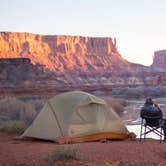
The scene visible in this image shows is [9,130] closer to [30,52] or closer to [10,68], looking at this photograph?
[10,68]

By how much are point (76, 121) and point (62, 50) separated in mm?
114087

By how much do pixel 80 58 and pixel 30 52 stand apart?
1512cm

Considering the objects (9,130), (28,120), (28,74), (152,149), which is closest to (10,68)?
(28,74)

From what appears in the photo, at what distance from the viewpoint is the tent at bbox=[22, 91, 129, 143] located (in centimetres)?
1100

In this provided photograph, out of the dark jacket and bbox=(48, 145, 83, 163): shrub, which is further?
the dark jacket

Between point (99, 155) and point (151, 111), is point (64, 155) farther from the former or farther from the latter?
point (151, 111)

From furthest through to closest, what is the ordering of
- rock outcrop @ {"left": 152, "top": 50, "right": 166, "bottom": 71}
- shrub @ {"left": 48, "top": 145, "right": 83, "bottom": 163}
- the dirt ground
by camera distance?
rock outcrop @ {"left": 152, "top": 50, "right": 166, "bottom": 71}, shrub @ {"left": 48, "top": 145, "right": 83, "bottom": 163}, the dirt ground

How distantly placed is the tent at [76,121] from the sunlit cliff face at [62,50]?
9614cm

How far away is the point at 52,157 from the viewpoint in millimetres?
7441

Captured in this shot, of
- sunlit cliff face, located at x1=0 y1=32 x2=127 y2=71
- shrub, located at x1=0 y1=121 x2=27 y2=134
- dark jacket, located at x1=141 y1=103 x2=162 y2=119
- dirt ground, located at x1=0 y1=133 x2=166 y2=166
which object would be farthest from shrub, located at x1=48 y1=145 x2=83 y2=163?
sunlit cliff face, located at x1=0 y1=32 x2=127 y2=71

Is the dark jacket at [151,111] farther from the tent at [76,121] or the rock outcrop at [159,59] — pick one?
the rock outcrop at [159,59]

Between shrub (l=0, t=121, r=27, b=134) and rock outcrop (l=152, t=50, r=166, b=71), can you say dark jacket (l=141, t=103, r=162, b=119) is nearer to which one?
shrub (l=0, t=121, r=27, b=134)

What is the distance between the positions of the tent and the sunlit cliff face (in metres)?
96.1

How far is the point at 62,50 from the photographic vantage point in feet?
409
